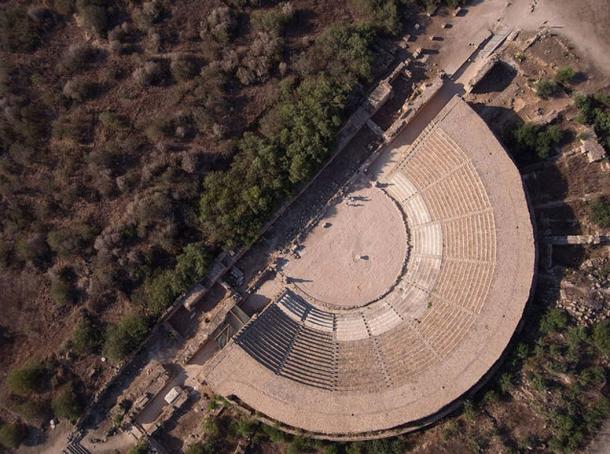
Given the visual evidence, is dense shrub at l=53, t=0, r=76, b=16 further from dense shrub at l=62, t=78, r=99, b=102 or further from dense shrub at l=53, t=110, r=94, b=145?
dense shrub at l=53, t=110, r=94, b=145

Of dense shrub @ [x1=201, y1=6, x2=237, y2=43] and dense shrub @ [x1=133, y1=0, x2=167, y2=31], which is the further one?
dense shrub @ [x1=201, y1=6, x2=237, y2=43]

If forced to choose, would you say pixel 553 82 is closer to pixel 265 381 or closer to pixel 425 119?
pixel 425 119

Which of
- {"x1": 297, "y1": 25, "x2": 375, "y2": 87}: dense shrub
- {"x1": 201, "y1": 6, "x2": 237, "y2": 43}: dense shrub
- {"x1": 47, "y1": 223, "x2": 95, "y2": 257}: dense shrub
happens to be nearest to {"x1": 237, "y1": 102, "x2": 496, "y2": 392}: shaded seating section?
{"x1": 297, "y1": 25, "x2": 375, "y2": 87}: dense shrub

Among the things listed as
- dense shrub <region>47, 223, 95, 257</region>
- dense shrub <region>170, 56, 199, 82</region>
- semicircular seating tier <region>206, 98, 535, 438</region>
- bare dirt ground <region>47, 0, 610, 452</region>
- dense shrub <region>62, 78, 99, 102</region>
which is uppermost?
dense shrub <region>62, 78, 99, 102</region>

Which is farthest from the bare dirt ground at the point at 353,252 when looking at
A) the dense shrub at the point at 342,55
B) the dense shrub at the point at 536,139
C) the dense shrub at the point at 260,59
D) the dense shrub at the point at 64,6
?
the dense shrub at the point at 64,6

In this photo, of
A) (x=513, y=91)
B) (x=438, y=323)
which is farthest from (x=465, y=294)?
(x=513, y=91)

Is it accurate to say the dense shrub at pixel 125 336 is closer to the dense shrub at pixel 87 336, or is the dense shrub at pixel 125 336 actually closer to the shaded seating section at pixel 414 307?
the dense shrub at pixel 87 336

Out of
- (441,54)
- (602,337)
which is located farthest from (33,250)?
(602,337)

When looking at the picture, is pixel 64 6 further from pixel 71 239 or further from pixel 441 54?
pixel 441 54
